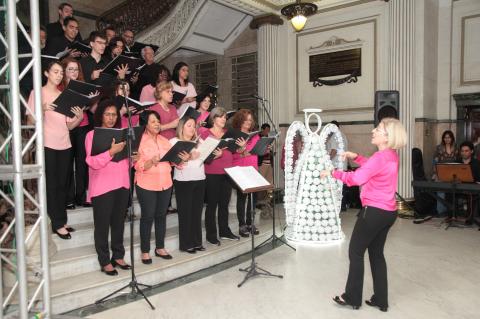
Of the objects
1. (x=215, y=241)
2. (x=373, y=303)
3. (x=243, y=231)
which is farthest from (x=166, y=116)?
(x=373, y=303)

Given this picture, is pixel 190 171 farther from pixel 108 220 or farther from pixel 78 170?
pixel 78 170

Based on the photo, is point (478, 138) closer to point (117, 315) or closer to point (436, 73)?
point (436, 73)

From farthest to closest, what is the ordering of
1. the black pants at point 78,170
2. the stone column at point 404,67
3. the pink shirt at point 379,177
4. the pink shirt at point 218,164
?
the stone column at point 404,67
the pink shirt at point 218,164
the black pants at point 78,170
the pink shirt at point 379,177

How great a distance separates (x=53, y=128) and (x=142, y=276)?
156cm

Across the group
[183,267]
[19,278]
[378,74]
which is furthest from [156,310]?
[378,74]

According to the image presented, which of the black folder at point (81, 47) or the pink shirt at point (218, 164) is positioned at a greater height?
the black folder at point (81, 47)

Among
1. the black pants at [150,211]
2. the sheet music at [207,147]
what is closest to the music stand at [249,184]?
the sheet music at [207,147]

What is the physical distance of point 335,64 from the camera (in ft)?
27.6

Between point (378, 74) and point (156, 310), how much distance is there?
6.29 meters

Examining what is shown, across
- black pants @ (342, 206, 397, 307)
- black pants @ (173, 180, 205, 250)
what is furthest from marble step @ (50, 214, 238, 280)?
black pants @ (342, 206, 397, 307)

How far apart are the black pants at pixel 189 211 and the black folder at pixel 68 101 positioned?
1272mm

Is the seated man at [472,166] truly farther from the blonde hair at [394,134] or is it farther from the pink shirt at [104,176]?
the pink shirt at [104,176]

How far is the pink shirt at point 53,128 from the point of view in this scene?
3.69 metres

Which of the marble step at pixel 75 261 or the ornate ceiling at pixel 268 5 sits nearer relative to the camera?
the marble step at pixel 75 261
